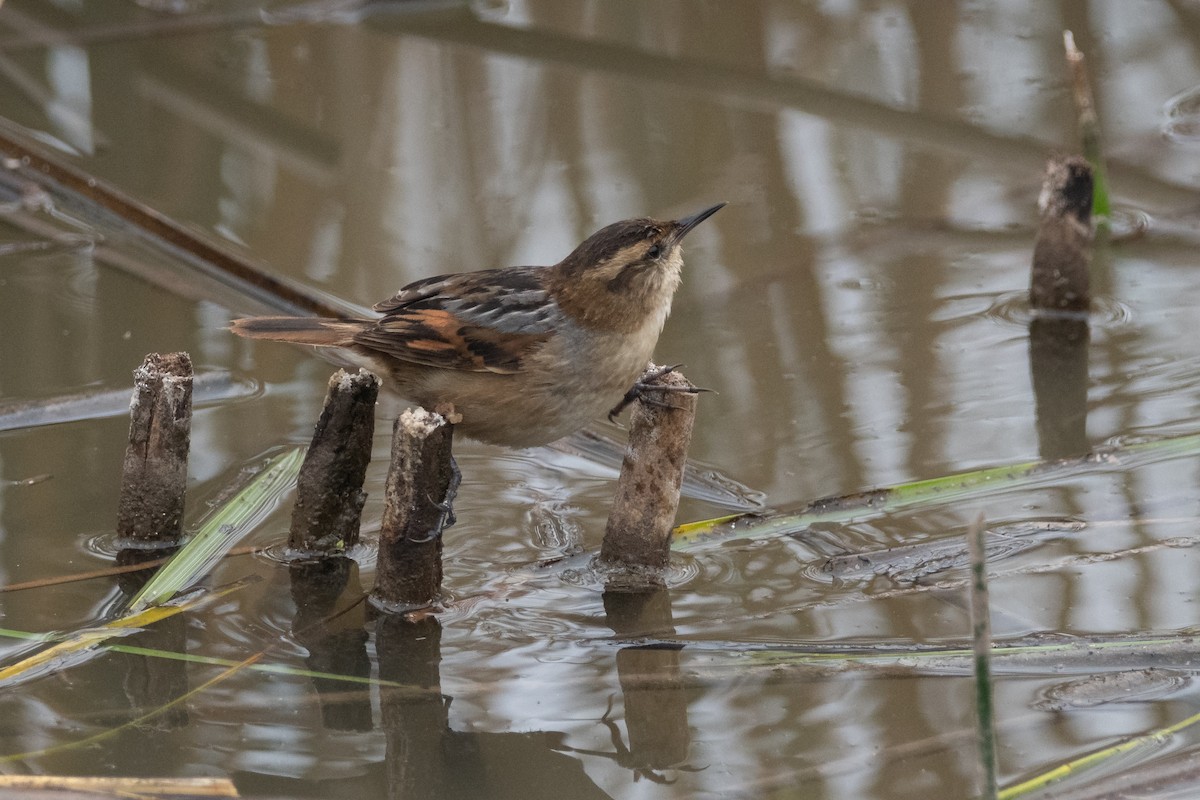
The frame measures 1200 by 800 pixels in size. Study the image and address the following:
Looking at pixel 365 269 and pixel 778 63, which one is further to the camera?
pixel 778 63

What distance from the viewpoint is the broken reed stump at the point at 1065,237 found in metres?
6.86

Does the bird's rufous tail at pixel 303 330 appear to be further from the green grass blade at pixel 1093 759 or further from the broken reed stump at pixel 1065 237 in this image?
the broken reed stump at pixel 1065 237

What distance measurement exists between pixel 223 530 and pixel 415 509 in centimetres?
88

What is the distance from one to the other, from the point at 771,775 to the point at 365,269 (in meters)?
4.19

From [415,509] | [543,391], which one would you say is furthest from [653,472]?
[415,509]

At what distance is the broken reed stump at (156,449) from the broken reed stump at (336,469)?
0.42m

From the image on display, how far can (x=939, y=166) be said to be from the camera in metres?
8.42

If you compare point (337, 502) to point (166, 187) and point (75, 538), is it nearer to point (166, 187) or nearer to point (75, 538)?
point (75, 538)

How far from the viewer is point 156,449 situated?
508 centimetres

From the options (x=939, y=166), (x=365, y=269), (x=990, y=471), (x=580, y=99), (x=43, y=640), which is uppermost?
(x=580, y=99)

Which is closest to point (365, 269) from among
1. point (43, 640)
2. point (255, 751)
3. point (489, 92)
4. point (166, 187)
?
point (166, 187)

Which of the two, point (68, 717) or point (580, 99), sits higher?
point (580, 99)

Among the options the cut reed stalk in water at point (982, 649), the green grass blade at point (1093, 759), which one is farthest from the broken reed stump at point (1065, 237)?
the cut reed stalk in water at point (982, 649)

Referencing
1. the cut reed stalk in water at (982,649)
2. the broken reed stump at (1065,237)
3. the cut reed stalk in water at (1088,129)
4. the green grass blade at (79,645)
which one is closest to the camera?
the cut reed stalk in water at (982,649)
